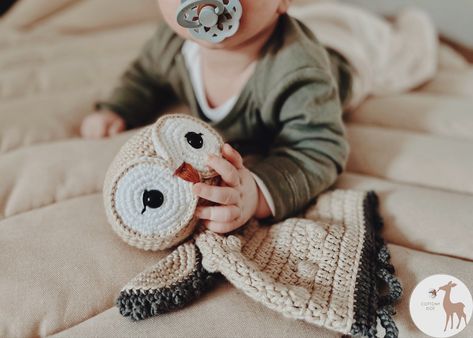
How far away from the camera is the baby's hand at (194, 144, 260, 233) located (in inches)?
21.0

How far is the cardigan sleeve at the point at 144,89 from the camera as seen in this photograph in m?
0.90

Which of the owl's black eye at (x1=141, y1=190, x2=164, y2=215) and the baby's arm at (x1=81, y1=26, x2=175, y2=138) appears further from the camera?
the baby's arm at (x1=81, y1=26, x2=175, y2=138)

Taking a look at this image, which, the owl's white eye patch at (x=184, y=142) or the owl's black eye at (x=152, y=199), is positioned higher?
the owl's white eye patch at (x=184, y=142)

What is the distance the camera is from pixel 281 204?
0.61 metres

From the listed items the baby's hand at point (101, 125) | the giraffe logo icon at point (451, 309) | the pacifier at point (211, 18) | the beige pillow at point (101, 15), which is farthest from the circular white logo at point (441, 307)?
the beige pillow at point (101, 15)

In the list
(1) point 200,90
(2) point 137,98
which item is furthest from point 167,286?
(2) point 137,98

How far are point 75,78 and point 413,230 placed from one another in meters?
0.71

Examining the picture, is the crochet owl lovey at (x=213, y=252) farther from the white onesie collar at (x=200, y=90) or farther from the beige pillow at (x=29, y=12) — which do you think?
the beige pillow at (x=29, y=12)

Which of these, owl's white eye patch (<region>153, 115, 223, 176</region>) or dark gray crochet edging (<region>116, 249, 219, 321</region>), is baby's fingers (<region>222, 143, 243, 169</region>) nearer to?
owl's white eye patch (<region>153, 115, 223, 176</region>)

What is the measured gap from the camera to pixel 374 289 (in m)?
0.50

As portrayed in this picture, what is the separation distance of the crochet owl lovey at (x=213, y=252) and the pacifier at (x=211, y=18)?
10 centimetres

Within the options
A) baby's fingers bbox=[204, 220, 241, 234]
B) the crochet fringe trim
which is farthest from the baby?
the crochet fringe trim

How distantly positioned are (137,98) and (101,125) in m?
0.11

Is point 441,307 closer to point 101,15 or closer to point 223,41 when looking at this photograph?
point 223,41
